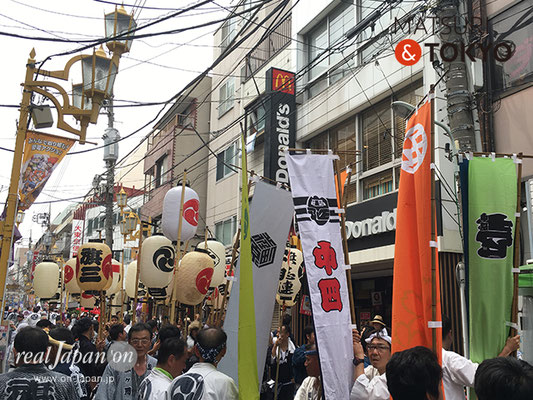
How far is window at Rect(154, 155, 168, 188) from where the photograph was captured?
3159 centimetres

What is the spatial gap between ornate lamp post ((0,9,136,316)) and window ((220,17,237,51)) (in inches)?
670

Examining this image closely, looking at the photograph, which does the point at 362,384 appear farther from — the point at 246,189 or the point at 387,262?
the point at 387,262

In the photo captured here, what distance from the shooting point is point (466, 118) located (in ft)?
28.5

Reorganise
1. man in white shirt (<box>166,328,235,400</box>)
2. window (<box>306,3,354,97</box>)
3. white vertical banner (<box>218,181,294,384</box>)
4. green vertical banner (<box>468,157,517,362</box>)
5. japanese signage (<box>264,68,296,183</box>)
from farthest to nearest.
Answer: japanese signage (<box>264,68,296,183</box>), window (<box>306,3,354,97</box>), white vertical banner (<box>218,181,294,384</box>), green vertical banner (<box>468,157,517,362</box>), man in white shirt (<box>166,328,235,400</box>)

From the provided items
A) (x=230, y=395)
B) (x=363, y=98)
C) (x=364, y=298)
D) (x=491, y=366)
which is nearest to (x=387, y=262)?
(x=364, y=298)

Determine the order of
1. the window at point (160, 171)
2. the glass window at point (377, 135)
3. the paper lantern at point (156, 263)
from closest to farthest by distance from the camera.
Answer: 1. the paper lantern at point (156, 263)
2. the glass window at point (377, 135)
3. the window at point (160, 171)

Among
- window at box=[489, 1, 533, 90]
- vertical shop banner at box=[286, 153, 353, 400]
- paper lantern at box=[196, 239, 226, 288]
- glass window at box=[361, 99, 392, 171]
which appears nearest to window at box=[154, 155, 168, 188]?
paper lantern at box=[196, 239, 226, 288]

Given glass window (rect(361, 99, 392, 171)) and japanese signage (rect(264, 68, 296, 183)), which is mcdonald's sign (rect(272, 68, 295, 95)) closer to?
japanese signage (rect(264, 68, 296, 183))

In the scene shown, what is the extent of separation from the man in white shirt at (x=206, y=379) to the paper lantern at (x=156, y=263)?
6.87 meters

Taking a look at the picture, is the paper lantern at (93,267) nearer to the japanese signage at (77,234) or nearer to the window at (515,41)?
the window at (515,41)

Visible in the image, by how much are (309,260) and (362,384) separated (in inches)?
50.7

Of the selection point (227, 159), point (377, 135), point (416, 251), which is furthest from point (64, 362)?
point (227, 159)

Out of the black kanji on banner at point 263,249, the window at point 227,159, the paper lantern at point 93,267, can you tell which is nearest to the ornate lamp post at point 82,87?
the paper lantern at point 93,267

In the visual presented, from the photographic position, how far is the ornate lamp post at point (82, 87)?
31.8 feet
